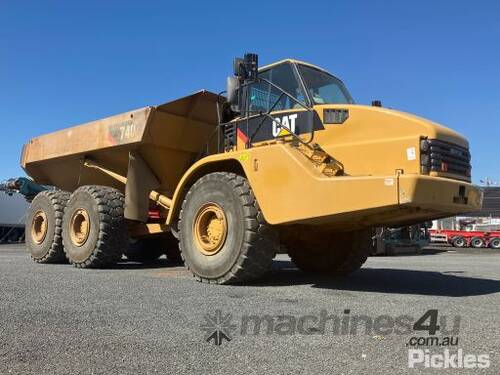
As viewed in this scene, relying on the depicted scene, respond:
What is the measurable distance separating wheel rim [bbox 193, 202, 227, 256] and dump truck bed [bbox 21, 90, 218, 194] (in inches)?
86.6

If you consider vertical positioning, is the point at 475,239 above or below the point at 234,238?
below

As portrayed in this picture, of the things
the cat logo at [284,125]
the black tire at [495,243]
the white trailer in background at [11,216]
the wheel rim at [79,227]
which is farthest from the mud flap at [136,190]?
the black tire at [495,243]

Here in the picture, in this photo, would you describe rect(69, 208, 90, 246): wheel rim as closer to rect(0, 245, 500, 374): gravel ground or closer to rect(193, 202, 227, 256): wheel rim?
rect(0, 245, 500, 374): gravel ground

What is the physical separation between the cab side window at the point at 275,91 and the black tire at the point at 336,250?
210cm

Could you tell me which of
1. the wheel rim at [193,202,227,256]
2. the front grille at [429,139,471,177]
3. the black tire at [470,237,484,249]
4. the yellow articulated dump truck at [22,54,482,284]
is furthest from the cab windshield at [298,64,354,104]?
the black tire at [470,237,484,249]

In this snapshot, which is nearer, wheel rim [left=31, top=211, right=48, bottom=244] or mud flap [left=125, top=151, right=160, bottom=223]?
mud flap [left=125, top=151, right=160, bottom=223]

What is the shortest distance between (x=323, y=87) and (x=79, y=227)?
5360 millimetres

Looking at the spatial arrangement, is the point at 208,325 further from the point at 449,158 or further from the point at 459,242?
the point at 459,242

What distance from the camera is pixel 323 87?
7164mm

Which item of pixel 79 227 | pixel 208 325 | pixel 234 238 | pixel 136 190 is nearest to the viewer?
pixel 208 325

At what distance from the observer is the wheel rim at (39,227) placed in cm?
1068

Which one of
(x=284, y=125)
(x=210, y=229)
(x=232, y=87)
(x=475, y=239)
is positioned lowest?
(x=475, y=239)

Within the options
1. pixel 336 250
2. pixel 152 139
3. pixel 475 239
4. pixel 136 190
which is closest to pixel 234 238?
pixel 336 250

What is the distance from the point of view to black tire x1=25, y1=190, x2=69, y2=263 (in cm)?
1027
